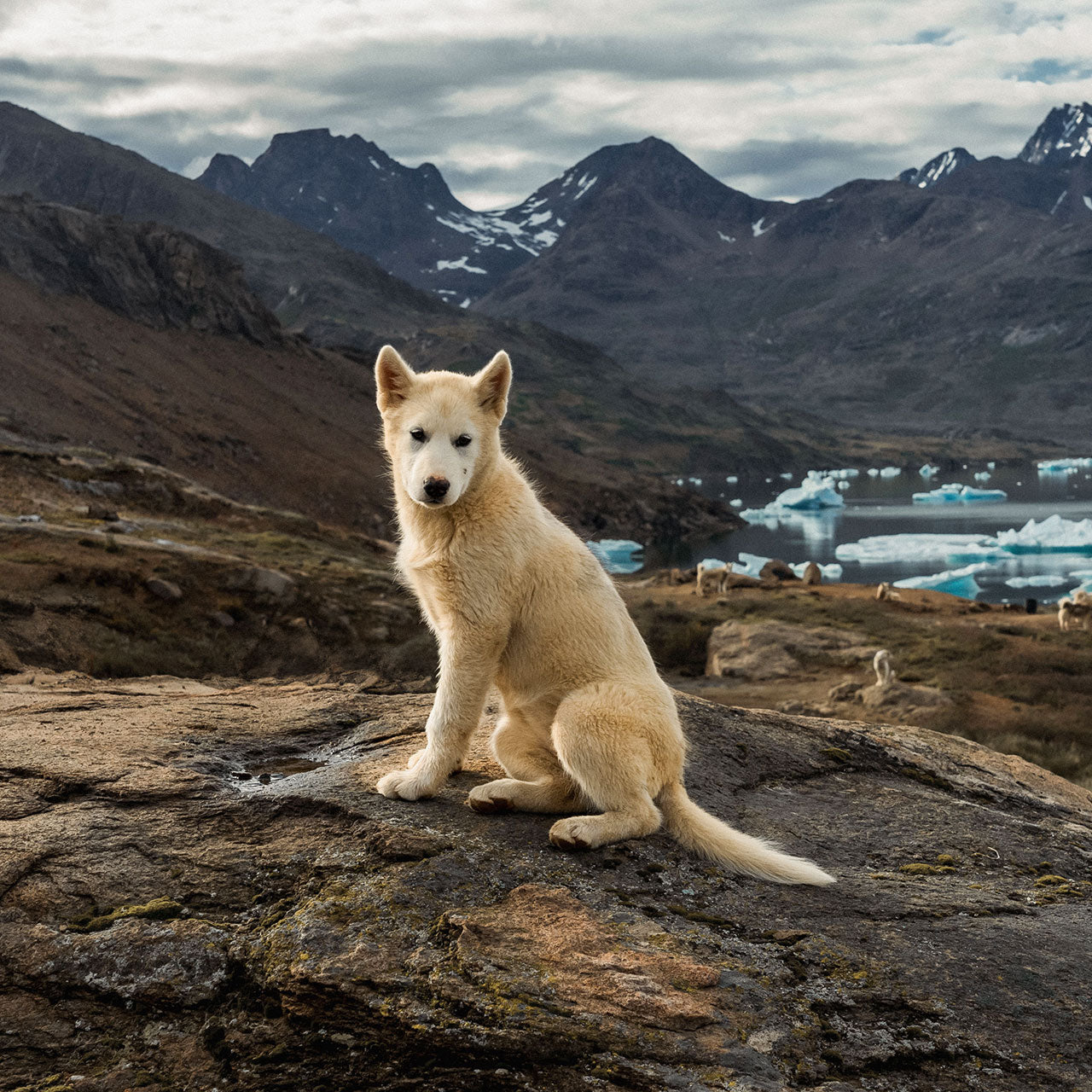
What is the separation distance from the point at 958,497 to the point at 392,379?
127 metres

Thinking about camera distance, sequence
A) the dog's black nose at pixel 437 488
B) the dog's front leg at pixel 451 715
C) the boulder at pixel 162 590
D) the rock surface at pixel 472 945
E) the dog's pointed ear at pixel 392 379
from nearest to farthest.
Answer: the rock surface at pixel 472 945
the dog's black nose at pixel 437 488
the dog's front leg at pixel 451 715
the dog's pointed ear at pixel 392 379
the boulder at pixel 162 590

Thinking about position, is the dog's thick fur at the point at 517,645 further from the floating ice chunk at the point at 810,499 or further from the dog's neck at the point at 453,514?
the floating ice chunk at the point at 810,499

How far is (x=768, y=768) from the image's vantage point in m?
7.93

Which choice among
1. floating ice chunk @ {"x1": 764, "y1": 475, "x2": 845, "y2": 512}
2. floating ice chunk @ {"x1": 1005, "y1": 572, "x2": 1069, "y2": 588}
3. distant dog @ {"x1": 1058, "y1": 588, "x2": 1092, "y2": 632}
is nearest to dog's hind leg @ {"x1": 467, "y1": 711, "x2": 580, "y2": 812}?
distant dog @ {"x1": 1058, "y1": 588, "x2": 1092, "y2": 632}

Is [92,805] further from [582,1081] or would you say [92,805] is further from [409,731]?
[582,1081]

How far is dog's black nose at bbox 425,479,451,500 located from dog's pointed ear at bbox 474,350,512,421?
769mm

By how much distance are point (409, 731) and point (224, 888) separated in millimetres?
2877

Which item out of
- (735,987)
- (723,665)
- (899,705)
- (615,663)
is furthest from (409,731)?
(723,665)

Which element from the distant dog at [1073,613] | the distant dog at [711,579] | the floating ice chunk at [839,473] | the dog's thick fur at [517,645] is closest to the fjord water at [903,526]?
the floating ice chunk at [839,473]

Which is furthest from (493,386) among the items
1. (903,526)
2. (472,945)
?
(903,526)

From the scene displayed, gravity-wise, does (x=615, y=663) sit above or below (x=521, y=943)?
above

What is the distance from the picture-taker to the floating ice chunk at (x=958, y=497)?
119125 mm

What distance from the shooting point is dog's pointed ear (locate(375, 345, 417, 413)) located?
6289mm

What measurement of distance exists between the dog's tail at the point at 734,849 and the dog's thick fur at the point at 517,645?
11 millimetres
